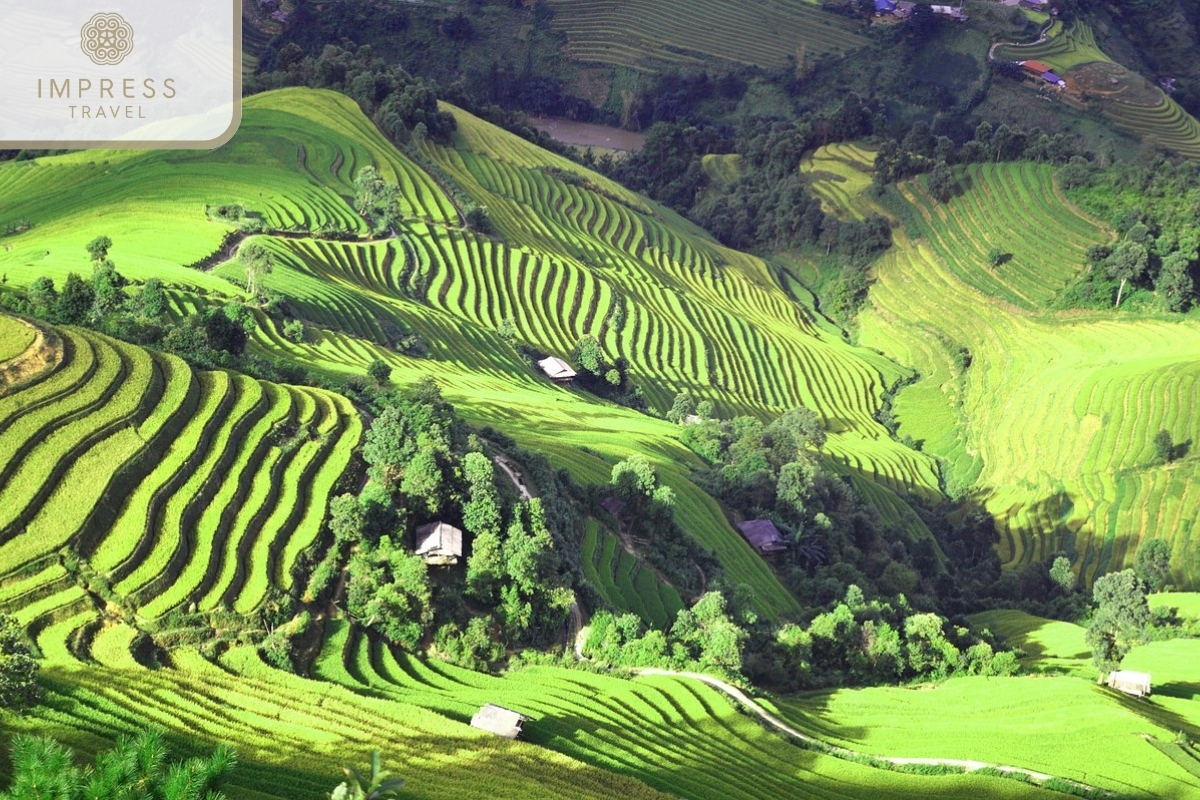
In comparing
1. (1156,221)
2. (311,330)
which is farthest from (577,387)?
(1156,221)

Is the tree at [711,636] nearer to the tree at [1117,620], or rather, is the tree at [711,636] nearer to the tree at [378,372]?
the tree at [1117,620]

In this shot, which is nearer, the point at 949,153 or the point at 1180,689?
the point at 1180,689

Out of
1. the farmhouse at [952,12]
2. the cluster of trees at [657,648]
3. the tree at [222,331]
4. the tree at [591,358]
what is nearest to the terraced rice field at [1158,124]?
the farmhouse at [952,12]

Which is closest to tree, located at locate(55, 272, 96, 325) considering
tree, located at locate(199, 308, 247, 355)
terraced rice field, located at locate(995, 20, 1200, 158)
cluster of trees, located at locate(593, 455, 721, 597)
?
tree, located at locate(199, 308, 247, 355)

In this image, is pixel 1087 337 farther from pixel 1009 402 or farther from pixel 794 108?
pixel 794 108

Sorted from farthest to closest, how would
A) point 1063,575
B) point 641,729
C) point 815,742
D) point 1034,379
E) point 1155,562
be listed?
point 1034,379 → point 1063,575 → point 1155,562 → point 815,742 → point 641,729

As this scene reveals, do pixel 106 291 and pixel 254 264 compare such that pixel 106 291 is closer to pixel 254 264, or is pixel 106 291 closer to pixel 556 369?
pixel 254 264

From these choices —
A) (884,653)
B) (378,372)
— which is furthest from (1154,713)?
(378,372)
